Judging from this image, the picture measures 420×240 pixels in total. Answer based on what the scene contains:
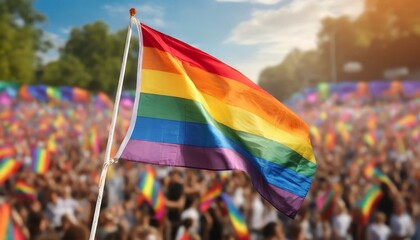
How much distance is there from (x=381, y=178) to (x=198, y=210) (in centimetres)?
312

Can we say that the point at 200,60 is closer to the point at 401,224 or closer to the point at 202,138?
the point at 202,138

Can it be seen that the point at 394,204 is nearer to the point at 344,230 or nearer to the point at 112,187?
the point at 344,230

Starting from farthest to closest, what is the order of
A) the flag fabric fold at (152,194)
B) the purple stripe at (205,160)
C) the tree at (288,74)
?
the tree at (288,74)
the flag fabric fold at (152,194)
the purple stripe at (205,160)

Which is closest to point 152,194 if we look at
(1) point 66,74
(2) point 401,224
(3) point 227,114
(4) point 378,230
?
(4) point 378,230

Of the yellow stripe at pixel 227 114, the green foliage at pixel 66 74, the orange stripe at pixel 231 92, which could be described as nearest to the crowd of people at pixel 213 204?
the yellow stripe at pixel 227 114

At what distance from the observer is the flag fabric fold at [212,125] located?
333cm

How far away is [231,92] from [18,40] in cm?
4366

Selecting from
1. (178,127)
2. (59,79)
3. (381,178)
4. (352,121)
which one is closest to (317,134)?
(352,121)

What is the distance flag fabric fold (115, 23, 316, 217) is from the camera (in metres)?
3.33

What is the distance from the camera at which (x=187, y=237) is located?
18.0 ft

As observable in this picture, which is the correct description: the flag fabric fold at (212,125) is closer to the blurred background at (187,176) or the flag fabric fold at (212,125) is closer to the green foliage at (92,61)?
the blurred background at (187,176)

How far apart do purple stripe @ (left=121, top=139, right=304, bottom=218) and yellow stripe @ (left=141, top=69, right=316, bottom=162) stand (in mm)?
209

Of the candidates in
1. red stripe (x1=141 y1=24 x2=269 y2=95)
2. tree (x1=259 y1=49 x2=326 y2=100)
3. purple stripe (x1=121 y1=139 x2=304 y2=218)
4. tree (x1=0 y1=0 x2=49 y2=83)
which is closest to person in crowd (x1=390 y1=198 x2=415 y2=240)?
purple stripe (x1=121 y1=139 x2=304 y2=218)

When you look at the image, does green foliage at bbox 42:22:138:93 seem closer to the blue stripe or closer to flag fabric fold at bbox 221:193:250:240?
flag fabric fold at bbox 221:193:250:240
